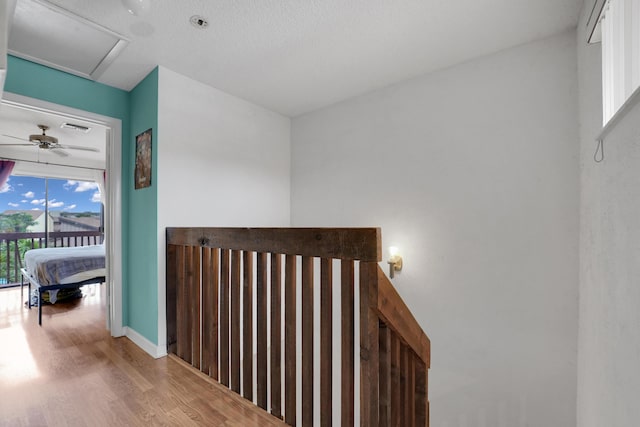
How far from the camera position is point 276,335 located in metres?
1.50

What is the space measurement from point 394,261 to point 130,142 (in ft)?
9.14

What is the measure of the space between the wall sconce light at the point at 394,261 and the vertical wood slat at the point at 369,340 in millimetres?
1714

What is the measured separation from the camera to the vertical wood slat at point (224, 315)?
1781mm

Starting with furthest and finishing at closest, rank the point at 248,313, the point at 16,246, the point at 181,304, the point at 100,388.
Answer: the point at 16,246, the point at 181,304, the point at 100,388, the point at 248,313

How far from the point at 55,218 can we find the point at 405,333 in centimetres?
739

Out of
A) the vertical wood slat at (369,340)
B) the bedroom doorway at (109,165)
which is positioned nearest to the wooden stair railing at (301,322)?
the vertical wood slat at (369,340)

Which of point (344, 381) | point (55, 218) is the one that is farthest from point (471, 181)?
point (55, 218)

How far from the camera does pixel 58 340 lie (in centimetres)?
264

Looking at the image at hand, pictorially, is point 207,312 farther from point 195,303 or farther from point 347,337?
point 347,337

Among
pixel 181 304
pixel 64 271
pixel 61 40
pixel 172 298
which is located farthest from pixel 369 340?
pixel 64 271

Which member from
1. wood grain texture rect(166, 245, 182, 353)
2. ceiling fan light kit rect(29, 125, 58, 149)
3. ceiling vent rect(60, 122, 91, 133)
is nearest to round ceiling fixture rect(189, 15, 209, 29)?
wood grain texture rect(166, 245, 182, 353)

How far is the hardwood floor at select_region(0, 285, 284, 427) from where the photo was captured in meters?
1.57

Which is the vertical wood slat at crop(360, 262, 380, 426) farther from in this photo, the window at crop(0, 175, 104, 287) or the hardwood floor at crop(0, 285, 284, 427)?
the window at crop(0, 175, 104, 287)

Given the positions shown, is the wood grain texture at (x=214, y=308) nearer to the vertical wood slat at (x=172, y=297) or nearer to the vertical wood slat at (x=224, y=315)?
the vertical wood slat at (x=224, y=315)
